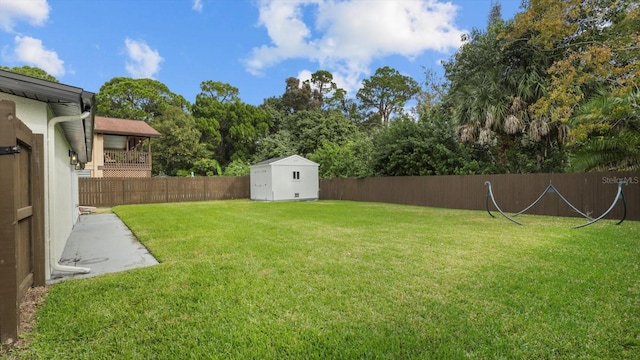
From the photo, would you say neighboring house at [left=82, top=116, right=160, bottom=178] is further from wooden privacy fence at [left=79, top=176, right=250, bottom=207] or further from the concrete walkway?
the concrete walkway

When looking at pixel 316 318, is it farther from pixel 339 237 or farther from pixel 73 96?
pixel 339 237

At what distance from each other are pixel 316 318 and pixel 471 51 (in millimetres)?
14090

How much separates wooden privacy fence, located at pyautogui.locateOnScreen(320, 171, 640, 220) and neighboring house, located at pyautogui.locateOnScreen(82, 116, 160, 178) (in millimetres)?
14246

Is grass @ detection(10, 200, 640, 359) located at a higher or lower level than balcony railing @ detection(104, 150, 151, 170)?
lower

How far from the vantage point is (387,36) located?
790 inches

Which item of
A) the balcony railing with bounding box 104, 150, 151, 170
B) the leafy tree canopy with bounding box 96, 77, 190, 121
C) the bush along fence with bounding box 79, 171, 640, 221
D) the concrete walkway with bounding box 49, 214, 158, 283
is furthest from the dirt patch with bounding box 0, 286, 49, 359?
the leafy tree canopy with bounding box 96, 77, 190, 121

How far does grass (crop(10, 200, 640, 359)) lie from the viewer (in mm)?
2445

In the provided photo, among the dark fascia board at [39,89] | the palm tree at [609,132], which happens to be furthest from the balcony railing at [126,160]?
the palm tree at [609,132]

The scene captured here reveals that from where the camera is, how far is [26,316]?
2.95 m

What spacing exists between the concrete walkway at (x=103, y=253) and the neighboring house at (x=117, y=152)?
46.3ft

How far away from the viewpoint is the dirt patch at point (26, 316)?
2.39 m

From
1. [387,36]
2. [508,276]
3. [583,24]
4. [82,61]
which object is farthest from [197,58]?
[508,276]

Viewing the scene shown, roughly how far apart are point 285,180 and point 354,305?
1642 cm

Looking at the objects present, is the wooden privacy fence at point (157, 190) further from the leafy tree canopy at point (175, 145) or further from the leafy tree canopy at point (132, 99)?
the leafy tree canopy at point (132, 99)
